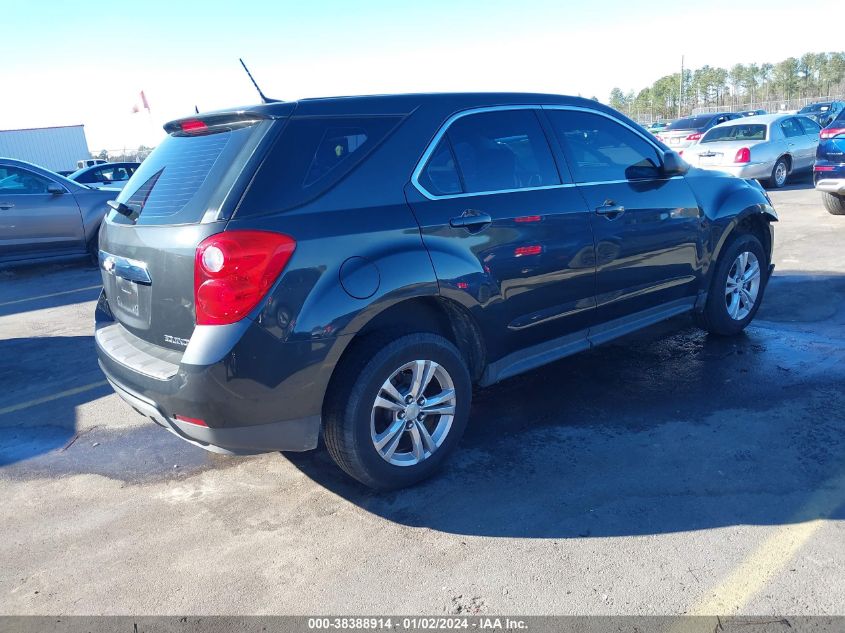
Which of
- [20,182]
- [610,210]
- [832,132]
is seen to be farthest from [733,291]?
[20,182]

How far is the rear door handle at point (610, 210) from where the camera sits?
4.05 meters

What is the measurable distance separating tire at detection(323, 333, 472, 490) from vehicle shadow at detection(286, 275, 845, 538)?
0.15 m

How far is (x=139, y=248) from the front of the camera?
125 inches

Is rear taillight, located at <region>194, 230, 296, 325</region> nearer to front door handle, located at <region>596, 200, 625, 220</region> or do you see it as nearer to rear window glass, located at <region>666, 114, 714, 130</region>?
front door handle, located at <region>596, 200, 625, 220</region>

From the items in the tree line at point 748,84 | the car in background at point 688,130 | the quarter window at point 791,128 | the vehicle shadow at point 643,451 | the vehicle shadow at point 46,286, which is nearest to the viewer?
the vehicle shadow at point 643,451

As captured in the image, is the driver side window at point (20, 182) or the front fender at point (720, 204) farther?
the driver side window at point (20, 182)

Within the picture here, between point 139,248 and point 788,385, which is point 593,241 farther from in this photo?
point 139,248

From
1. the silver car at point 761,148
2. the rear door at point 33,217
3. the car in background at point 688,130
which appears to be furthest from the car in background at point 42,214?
the car in background at point 688,130

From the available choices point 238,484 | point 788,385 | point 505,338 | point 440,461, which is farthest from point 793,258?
point 238,484

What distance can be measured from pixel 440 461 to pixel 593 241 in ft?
5.30

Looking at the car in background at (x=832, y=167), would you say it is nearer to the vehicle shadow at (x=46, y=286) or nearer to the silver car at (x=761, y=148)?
the silver car at (x=761, y=148)

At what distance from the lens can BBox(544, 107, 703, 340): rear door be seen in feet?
13.4

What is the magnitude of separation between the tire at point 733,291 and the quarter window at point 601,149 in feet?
3.61

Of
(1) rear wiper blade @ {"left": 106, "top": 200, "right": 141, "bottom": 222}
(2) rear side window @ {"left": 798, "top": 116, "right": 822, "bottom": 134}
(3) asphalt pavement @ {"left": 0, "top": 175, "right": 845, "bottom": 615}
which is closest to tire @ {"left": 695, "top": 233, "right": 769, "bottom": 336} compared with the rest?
(3) asphalt pavement @ {"left": 0, "top": 175, "right": 845, "bottom": 615}
